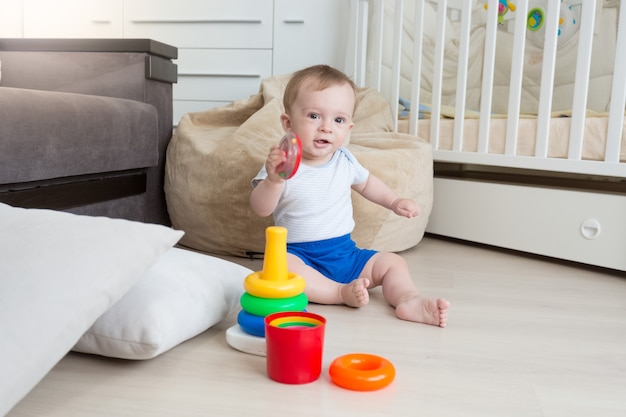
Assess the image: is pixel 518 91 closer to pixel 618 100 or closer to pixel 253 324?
pixel 618 100

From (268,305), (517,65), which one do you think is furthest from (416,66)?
(268,305)

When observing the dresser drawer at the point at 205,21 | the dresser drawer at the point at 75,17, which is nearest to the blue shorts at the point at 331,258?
the dresser drawer at the point at 205,21

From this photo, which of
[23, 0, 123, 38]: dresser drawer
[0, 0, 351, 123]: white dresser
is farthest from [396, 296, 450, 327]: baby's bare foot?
[23, 0, 123, 38]: dresser drawer

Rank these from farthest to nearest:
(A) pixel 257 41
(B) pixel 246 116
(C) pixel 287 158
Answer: (A) pixel 257 41 < (B) pixel 246 116 < (C) pixel 287 158

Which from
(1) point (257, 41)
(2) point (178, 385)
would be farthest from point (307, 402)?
(1) point (257, 41)

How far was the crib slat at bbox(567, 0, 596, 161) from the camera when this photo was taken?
64.1 inches

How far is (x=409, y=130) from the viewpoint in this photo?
212 cm

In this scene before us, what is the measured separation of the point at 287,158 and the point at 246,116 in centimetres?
90

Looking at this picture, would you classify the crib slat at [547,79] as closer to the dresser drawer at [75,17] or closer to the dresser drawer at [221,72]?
the dresser drawer at [221,72]

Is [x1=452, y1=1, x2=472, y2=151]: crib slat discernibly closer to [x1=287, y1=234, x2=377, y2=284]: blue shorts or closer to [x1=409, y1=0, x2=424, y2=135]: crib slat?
[x1=409, y1=0, x2=424, y2=135]: crib slat

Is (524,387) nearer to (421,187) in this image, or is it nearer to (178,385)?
(178,385)

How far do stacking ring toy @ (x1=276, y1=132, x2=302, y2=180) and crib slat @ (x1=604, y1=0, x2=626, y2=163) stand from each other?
98cm

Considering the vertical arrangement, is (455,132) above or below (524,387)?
above

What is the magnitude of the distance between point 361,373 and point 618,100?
114 cm
